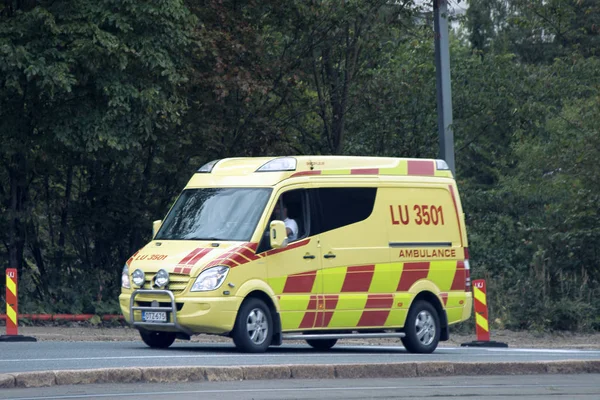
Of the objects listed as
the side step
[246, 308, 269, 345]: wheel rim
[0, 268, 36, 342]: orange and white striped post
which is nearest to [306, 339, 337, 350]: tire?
the side step

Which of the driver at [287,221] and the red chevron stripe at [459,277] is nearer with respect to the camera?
the driver at [287,221]

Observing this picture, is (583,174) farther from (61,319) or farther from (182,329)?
(182,329)

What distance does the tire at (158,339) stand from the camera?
50.3 ft

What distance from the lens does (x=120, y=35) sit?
20.2 meters

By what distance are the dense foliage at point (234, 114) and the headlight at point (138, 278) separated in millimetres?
5665

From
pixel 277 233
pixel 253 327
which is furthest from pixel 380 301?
pixel 253 327

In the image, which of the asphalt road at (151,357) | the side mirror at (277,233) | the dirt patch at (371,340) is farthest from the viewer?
the dirt patch at (371,340)

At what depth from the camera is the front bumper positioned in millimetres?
14086

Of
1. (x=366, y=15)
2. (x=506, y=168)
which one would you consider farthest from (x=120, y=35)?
(x=506, y=168)

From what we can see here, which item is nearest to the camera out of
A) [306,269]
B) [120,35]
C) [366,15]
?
[306,269]

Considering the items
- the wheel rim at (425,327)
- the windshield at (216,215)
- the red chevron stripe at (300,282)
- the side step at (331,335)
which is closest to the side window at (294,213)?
the windshield at (216,215)

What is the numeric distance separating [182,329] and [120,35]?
7589mm

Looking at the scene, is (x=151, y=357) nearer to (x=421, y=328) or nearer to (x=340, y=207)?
(x=340, y=207)

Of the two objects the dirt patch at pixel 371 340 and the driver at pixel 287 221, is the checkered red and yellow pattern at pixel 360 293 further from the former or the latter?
the dirt patch at pixel 371 340
